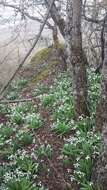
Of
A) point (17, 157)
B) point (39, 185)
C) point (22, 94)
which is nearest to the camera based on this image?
point (39, 185)

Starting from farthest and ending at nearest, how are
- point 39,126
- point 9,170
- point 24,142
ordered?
point 39,126 < point 24,142 < point 9,170

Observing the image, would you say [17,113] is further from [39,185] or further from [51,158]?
[39,185]

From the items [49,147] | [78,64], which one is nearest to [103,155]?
[49,147]

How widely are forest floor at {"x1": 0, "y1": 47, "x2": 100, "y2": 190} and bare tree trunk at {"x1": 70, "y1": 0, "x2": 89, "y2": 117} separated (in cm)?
44

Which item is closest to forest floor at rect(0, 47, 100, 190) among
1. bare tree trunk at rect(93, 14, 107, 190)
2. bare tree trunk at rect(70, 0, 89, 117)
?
bare tree trunk at rect(93, 14, 107, 190)

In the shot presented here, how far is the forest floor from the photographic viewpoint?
7930 millimetres

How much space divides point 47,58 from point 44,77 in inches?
179

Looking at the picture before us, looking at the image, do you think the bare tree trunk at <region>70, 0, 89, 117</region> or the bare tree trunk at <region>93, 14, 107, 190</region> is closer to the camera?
the bare tree trunk at <region>93, 14, 107, 190</region>

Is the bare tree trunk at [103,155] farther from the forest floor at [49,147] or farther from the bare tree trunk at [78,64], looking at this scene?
the bare tree trunk at [78,64]

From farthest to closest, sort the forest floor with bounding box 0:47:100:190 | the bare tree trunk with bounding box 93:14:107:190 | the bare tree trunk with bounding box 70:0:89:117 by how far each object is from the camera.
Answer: the bare tree trunk with bounding box 70:0:89:117
the forest floor with bounding box 0:47:100:190
the bare tree trunk with bounding box 93:14:107:190

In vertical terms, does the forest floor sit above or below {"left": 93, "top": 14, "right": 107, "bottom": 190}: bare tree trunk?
below

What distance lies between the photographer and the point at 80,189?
24.4ft

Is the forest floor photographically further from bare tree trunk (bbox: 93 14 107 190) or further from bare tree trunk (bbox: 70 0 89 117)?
bare tree trunk (bbox: 70 0 89 117)

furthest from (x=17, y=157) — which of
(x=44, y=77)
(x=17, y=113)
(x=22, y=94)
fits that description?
(x=44, y=77)
